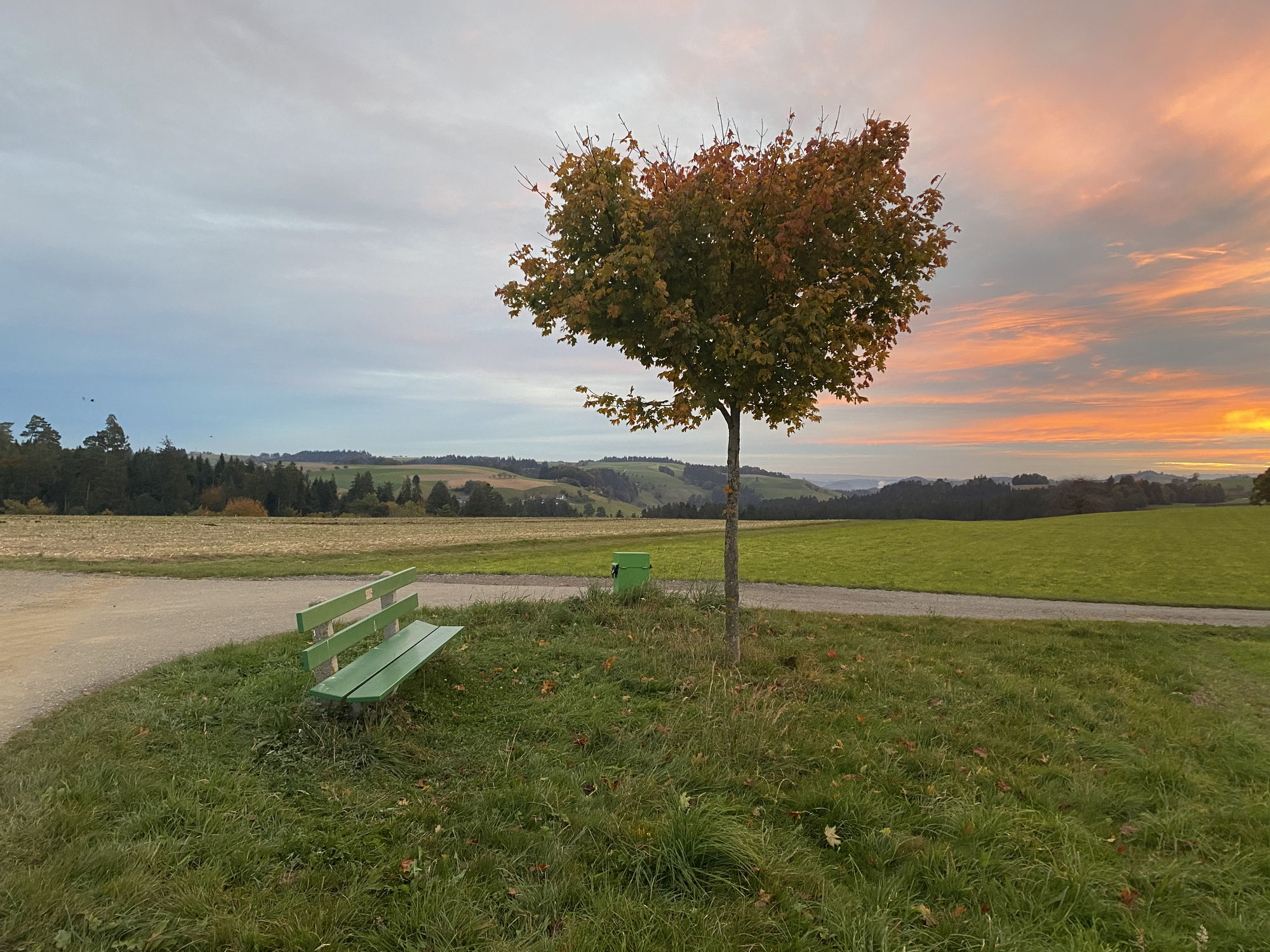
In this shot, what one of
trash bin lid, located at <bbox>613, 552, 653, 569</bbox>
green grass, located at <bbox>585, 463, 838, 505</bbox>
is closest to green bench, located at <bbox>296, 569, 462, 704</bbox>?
trash bin lid, located at <bbox>613, 552, 653, 569</bbox>

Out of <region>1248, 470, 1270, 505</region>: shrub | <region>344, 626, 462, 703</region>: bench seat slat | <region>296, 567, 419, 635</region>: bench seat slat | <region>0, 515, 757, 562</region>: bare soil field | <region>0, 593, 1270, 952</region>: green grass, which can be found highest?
<region>1248, 470, 1270, 505</region>: shrub

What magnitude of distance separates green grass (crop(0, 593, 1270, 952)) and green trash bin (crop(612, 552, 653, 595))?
3658 millimetres

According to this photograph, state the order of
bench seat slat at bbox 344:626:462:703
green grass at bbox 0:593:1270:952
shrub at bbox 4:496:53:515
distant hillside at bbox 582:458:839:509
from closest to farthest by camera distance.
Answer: green grass at bbox 0:593:1270:952, bench seat slat at bbox 344:626:462:703, shrub at bbox 4:496:53:515, distant hillside at bbox 582:458:839:509

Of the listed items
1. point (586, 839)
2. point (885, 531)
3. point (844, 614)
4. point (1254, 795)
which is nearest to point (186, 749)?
point (586, 839)

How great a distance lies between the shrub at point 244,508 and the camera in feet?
259

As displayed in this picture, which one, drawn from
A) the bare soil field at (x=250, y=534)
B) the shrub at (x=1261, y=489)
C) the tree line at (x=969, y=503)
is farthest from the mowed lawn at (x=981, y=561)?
the shrub at (x=1261, y=489)

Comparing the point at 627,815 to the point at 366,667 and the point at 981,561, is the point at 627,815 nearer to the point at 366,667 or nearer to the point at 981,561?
the point at 366,667

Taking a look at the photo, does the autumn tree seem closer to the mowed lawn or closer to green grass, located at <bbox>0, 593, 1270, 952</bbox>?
green grass, located at <bbox>0, 593, 1270, 952</bbox>

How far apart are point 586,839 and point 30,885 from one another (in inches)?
107

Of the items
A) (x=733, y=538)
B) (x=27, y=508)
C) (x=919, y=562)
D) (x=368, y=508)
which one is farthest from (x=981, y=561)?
(x=27, y=508)

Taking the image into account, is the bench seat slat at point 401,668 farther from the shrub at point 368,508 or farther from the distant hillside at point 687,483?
the distant hillside at point 687,483

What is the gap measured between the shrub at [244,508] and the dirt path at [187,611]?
69.3 meters

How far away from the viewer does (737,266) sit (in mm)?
7395

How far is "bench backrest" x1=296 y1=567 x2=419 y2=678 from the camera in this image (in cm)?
500
